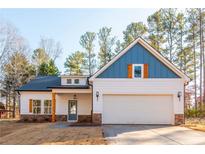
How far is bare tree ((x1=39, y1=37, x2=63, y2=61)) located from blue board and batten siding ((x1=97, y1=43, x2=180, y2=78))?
2436 centimetres

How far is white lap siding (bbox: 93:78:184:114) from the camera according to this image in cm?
2150

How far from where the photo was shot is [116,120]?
70.8 feet

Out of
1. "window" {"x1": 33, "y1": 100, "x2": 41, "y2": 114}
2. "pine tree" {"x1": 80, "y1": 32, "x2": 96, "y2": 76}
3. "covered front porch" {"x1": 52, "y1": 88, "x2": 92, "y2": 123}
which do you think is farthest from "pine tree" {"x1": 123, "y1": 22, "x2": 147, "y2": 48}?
"window" {"x1": 33, "y1": 100, "x2": 41, "y2": 114}

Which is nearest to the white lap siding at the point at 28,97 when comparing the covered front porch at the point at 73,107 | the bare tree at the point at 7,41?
the covered front porch at the point at 73,107

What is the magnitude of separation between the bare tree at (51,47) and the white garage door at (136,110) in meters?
24.6

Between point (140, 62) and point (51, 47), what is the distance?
25.3 m

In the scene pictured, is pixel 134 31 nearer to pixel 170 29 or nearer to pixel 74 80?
pixel 170 29

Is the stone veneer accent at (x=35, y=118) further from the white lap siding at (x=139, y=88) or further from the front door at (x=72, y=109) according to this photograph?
the white lap siding at (x=139, y=88)

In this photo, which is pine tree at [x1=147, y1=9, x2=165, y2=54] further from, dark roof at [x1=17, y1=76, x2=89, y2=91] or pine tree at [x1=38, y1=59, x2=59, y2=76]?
dark roof at [x1=17, y1=76, x2=89, y2=91]

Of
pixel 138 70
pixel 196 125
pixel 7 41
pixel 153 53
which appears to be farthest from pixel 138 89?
pixel 7 41

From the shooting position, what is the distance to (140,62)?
21719 millimetres
